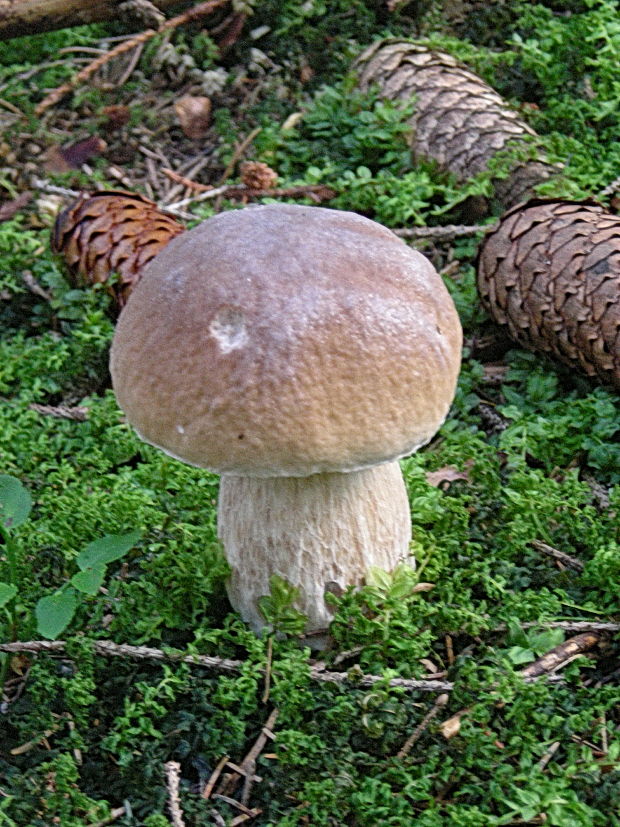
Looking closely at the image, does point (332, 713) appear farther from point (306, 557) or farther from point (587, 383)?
point (587, 383)

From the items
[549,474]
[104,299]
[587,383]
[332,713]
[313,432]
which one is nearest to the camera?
[313,432]

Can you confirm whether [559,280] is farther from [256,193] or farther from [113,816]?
[113,816]

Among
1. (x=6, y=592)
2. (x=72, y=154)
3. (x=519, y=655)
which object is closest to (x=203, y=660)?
(x=6, y=592)

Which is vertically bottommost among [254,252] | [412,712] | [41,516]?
[41,516]

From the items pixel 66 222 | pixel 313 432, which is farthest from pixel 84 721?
pixel 66 222

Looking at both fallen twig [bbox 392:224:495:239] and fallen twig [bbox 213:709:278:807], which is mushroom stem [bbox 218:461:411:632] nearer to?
fallen twig [bbox 213:709:278:807]

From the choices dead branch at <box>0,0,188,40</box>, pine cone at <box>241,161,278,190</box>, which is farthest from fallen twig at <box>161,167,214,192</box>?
dead branch at <box>0,0,188,40</box>

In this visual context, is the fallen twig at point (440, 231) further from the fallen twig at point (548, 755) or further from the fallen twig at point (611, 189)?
the fallen twig at point (548, 755)
